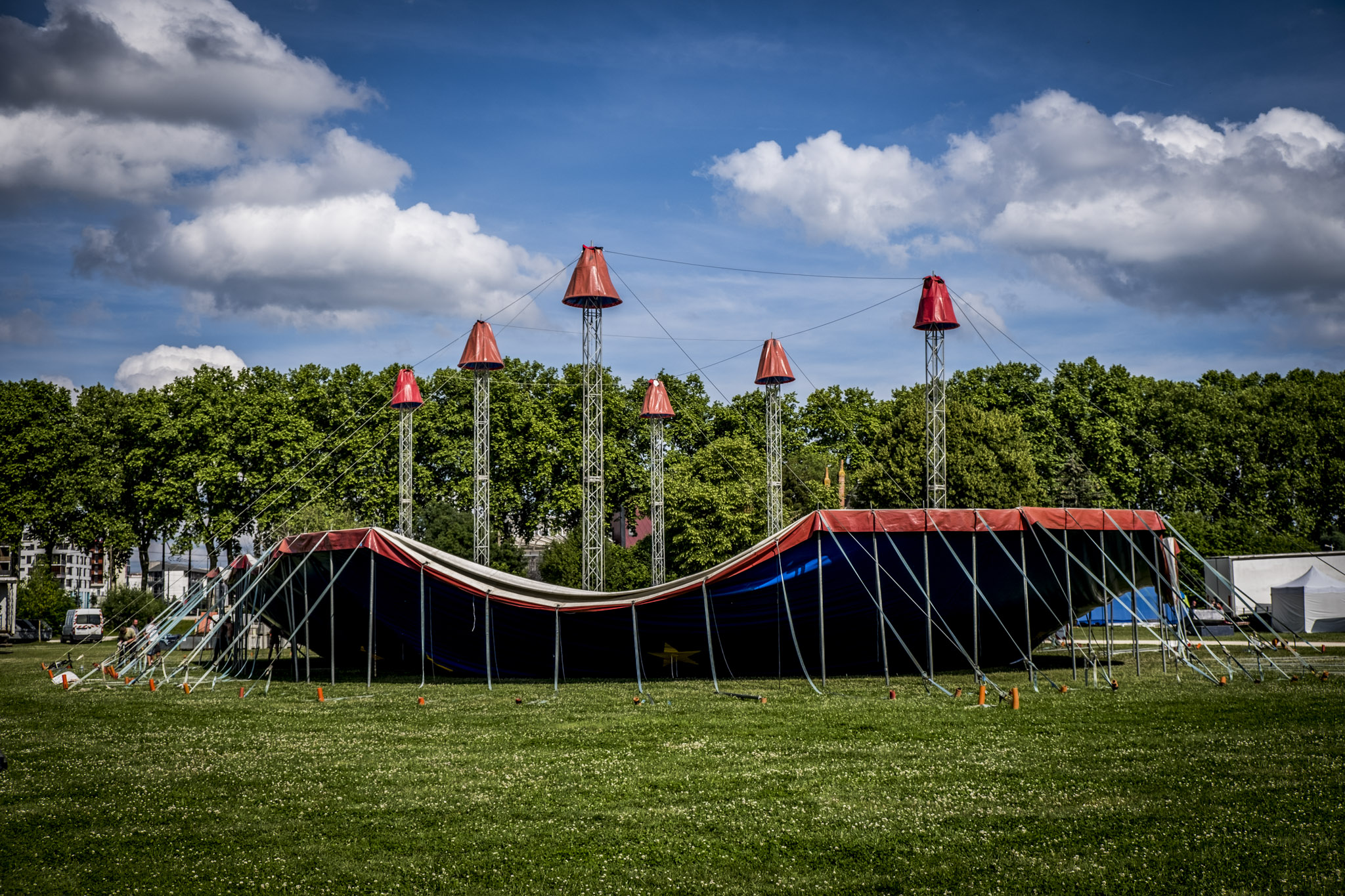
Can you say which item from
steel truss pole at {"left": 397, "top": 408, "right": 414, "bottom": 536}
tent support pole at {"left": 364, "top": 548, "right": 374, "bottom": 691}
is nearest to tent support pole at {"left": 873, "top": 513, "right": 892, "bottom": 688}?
tent support pole at {"left": 364, "top": 548, "right": 374, "bottom": 691}

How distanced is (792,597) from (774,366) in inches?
913

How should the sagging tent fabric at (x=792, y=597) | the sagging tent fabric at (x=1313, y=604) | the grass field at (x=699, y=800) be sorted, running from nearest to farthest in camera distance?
the grass field at (x=699, y=800), the sagging tent fabric at (x=792, y=597), the sagging tent fabric at (x=1313, y=604)

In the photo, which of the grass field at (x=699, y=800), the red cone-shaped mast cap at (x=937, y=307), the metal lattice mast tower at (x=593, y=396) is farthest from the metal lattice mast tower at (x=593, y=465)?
the grass field at (x=699, y=800)

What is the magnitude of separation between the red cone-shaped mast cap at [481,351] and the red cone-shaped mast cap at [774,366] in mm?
10489

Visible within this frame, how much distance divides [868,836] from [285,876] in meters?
3.75

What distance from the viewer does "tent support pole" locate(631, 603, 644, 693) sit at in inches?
629

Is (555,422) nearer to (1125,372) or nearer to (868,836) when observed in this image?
(1125,372)

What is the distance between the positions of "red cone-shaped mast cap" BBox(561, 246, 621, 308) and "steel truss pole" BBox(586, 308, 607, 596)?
33.2 inches

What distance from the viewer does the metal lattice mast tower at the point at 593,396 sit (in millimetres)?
32250

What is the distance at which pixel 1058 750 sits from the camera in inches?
371

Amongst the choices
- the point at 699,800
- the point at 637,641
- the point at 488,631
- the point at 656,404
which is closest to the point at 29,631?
the point at 656,404

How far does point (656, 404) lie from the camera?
41719mm

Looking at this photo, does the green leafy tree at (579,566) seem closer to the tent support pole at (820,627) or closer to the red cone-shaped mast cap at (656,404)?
the red cone-shaped mast cap at (656,404)

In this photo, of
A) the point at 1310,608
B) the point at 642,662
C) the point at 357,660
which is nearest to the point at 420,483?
the point at 357,660
